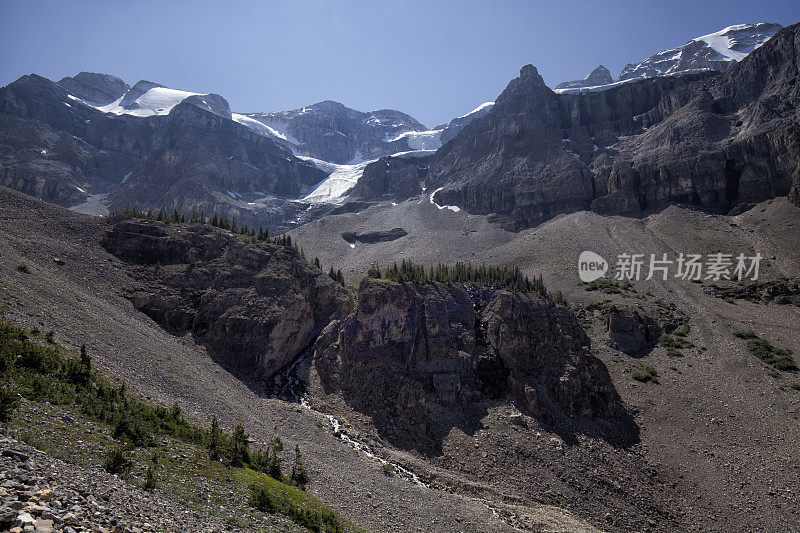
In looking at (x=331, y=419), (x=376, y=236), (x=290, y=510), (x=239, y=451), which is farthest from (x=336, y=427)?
(x=376, y=236)

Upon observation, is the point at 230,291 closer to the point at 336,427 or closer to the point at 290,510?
the point at 336,427

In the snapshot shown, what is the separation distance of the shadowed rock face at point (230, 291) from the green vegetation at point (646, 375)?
145ft

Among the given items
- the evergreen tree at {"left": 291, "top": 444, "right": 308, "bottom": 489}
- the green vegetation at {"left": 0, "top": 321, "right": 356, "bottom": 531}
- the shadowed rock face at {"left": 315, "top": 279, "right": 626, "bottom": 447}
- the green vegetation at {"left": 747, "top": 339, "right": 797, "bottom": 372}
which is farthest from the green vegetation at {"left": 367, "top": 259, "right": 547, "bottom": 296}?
the green vegetation at {"left": 0, "top": 321, "right": 356, "bottom": 531}

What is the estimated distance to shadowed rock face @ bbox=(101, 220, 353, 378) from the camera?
52.3 meters

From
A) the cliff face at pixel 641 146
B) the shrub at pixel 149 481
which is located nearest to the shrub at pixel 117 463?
the shrub at pixel 149 481

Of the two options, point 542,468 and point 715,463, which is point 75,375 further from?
point 715,463

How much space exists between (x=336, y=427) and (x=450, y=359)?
53.1 feet

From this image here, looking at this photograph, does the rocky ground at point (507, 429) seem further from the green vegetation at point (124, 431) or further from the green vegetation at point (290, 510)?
the green vegetation at point (290, 510)

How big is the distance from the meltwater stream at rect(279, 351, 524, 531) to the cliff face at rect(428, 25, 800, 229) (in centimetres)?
11180

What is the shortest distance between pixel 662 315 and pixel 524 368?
135 ft

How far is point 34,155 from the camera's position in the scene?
561 ft

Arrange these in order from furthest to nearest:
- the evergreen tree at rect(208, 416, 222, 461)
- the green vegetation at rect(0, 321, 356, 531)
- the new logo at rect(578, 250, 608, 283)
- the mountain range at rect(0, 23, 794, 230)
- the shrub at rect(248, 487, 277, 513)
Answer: the mountain range at rect(0, 23, 794, 230) → the new logo at rect(578, 250, 608, 283) → the evergreen tree at rect(208, 416, 222, 461) → the shrub at rect(248, 487, 277, 513) → the green vegetation at rect(0, 321, 356, 531)

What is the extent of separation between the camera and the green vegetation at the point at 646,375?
2327 inches

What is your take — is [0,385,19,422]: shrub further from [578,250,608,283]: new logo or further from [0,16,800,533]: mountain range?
[578,250,608,283]: new logo
